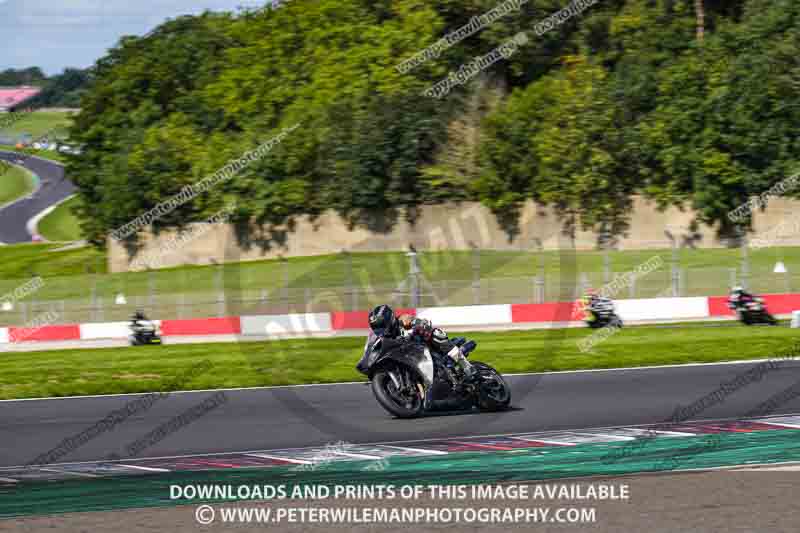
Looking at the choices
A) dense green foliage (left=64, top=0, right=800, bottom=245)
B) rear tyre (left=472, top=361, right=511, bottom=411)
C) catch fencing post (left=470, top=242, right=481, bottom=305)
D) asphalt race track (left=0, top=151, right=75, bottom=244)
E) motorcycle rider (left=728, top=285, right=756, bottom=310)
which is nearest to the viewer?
rear tyre (left=472, top=361, right=511, bottom=411)

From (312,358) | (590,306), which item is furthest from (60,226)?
(312,358)

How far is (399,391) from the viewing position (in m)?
13.2

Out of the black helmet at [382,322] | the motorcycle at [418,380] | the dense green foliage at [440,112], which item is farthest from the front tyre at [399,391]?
the dense green foliage at [440,112]

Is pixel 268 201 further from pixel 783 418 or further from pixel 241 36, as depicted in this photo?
pixel 783 418

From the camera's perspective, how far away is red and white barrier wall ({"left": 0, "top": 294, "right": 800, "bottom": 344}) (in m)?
26.8

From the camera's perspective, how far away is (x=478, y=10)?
46.2 meters

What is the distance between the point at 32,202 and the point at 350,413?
72617 mm

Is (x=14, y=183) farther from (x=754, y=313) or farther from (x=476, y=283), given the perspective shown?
(x=754, y=313)

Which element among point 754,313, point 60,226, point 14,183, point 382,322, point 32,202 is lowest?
point 754,313

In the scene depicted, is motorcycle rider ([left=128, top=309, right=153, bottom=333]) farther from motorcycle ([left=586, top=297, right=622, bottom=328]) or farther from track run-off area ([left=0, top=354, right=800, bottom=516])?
track run-off area ([left=0, top=354, right=800, bottom=516])

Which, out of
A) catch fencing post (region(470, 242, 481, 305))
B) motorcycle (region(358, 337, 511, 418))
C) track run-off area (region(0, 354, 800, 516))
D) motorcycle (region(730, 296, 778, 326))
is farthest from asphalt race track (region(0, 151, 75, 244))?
motorcycle (region(358, 337, 511, 418))

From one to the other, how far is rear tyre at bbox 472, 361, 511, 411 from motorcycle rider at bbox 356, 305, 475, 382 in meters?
0.18

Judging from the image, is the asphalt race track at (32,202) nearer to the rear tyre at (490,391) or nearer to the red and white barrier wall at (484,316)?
the red and white barrier wall at (484,316)

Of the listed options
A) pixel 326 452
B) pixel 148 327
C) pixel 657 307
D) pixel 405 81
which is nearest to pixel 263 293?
pixel 148 327
